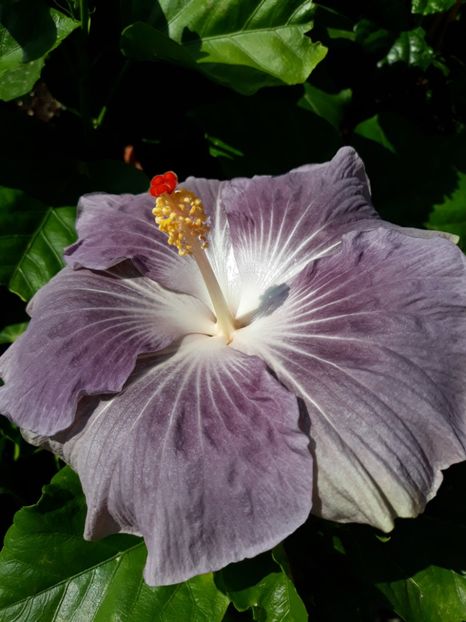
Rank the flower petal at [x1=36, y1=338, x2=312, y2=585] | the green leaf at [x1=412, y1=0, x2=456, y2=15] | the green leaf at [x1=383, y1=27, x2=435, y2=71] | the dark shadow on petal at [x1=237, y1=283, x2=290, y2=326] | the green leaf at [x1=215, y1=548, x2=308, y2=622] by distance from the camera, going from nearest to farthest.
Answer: the flower petal at [x1=36, y1=338, x2=312, y2=585]
the green leaf at [x1=215, y1=548, x2=308, y2=622]
the dark shadow on petal at [x1=237, y1=283, x2=290, y2=326]
the green leaf at [x1=412, y1=0, x2=456, y2=15]
the green leaf at [x1=383, y1=27, x2=435, y2=71]

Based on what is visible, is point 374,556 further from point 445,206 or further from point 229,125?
point 229,125

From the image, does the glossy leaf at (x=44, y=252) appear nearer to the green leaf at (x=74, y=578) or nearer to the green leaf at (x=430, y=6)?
the green leaf at (x=74, y=578)

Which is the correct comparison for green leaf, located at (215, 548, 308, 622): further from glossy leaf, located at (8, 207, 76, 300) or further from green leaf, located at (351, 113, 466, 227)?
green leaf, located at (351, 113, 466, 227)

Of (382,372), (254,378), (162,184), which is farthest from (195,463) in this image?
(162,184)

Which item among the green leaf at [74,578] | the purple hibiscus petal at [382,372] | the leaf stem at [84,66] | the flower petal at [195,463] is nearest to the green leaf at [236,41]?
the leaf stem at [84,66]

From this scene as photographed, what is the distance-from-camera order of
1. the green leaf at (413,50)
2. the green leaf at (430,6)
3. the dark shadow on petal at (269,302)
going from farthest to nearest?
1. the green leaf at (413,50)
2. the green leaf at (430,6)
3. the dark shadow on petal at (269,302)

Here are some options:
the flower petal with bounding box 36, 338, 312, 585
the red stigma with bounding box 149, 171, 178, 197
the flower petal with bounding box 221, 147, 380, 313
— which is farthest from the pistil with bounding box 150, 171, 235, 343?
the flower petal with bounding box 36, 338, 312, 585

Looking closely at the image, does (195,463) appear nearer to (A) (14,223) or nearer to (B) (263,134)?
(A) (14,223)
